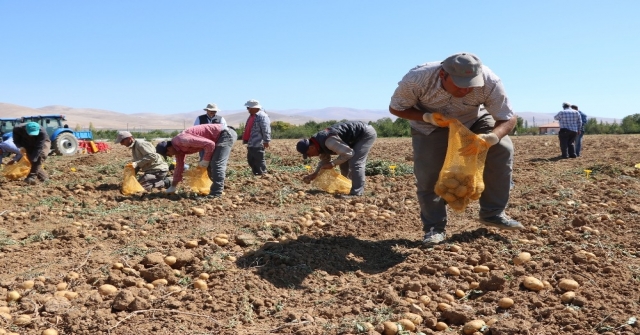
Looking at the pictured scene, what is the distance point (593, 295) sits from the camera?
9.30ft

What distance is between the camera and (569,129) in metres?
10.8

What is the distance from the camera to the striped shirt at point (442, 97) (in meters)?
3.58

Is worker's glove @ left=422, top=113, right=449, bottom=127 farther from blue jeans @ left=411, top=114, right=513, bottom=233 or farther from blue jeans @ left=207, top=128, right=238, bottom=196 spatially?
blue jeans @ left=207, top=128, right=238, bottom=196

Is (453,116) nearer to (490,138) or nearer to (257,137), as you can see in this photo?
(490,138)

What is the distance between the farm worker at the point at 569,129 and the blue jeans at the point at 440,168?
7536 mm

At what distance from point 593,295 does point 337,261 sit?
1.52 metres

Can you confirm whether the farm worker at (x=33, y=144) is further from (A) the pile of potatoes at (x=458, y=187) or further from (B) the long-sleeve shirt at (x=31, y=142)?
(A) the pile of potatoes at (x=458, y=187)

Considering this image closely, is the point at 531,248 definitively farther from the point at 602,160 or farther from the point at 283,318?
the point at 602,160

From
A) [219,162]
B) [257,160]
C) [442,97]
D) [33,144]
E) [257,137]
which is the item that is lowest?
[257,160]

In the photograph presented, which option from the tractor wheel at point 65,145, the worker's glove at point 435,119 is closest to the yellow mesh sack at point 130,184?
the worker's glove at point 435,119

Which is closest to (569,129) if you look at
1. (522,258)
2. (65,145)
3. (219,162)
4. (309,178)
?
(309,178)

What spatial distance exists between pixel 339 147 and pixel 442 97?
2.51m

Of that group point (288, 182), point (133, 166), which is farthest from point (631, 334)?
point (133, 166)

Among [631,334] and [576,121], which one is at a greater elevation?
[576,121]
